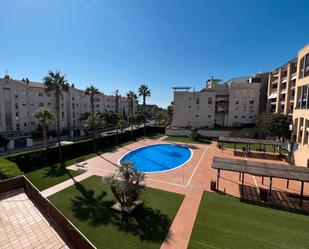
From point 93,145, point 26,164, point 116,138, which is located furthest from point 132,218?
point 116,138

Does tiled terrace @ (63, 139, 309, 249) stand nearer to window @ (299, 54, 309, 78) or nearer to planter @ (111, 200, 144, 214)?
planter @ (111, 200, 144, 214)

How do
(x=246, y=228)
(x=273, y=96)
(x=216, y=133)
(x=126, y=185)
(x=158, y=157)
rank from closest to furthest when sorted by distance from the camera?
(x=246, y=228), (x=126, y=185), (x=158, y=157), (x=273, y=96), (x=216, y=133)

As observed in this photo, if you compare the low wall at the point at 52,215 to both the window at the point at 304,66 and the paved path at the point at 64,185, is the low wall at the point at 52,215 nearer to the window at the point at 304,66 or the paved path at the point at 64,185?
the paved path at the point at 64,185

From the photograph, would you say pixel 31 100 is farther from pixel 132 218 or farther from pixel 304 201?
pixel 304 201

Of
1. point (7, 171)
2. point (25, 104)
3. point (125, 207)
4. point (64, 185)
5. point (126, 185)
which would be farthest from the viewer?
point (25, 104)

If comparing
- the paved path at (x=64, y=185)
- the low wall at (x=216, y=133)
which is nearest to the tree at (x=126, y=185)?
the paved path at (x=64, y=185)

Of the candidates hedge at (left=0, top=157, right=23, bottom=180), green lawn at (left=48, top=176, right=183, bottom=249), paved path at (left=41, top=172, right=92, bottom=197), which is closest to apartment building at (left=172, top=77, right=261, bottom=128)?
paved path at (left=41, top=172, right=92, bottom=197)

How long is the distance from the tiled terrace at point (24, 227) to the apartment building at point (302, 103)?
28215 mm

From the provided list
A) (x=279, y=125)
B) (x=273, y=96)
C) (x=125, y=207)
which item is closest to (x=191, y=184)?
(x=125, y=207)

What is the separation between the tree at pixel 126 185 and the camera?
11.6m

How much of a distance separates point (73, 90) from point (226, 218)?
5484 cm

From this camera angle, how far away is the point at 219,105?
157ft

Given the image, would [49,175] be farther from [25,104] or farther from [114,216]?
[25,104]

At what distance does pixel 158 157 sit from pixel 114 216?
16.7 m
